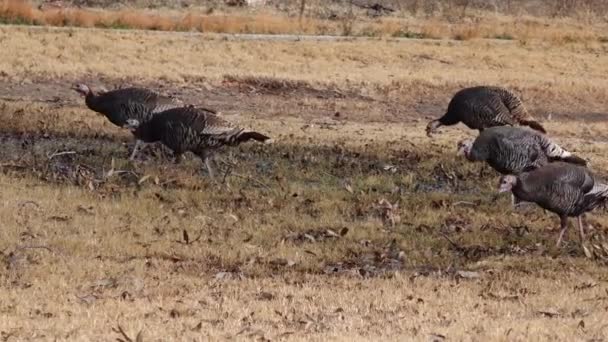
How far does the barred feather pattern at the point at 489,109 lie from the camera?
16.8 metres

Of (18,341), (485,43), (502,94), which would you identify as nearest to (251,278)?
(18,341)

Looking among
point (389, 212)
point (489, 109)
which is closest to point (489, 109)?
point (489, 109)

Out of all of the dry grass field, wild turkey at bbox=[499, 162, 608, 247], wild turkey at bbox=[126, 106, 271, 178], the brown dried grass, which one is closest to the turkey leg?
wild turkey at bbox=[499, 162, 608, 247]

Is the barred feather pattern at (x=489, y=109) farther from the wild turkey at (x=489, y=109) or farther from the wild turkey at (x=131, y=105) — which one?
the wild turkey at (x=131, y=105)

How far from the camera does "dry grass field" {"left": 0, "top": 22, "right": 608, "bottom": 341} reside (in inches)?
322

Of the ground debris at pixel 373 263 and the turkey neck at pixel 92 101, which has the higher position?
the ground debris at pixel 373 263

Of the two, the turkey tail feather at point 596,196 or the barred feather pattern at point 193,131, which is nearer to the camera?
the turkey tail feather at point 596,196

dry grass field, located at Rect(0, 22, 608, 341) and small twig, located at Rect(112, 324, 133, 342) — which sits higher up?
small twig, located at Rect(112, 324, 133, 342)

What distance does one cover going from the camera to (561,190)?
37.4 ft

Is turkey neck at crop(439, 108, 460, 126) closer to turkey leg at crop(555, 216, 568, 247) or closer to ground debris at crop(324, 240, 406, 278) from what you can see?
turkey leg at crop(555, 216, 568, 247)

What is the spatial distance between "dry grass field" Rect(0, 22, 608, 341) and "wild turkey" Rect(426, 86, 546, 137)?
0.66m

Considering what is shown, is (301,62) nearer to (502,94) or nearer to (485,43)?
(485,43)

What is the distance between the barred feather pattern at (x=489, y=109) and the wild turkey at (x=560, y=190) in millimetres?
5014

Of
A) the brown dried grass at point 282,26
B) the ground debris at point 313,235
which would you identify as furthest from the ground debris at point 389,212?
the brown dried grass at point 282,26
